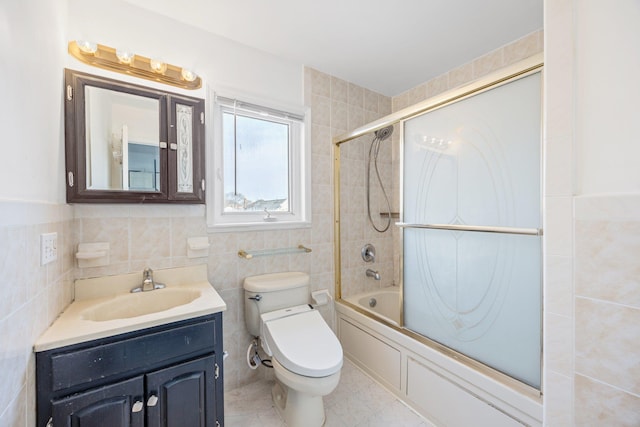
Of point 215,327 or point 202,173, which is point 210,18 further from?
point 215,327

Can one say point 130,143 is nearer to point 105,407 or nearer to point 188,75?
point 188,75

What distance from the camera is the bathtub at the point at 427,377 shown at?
3.82 feet

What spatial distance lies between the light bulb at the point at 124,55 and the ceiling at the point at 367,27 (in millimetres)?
340

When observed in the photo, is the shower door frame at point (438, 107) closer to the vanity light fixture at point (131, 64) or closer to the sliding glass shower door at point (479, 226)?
the sliding glass shower door at point (479, 226)

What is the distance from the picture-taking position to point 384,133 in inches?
81.3

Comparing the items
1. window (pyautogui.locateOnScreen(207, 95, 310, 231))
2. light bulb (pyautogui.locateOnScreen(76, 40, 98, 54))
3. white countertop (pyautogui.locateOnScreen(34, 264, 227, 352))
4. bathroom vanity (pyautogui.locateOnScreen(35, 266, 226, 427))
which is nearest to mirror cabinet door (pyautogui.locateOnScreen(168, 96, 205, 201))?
window (pyautogui.locateOnScreen(207, 95, 310, 231))

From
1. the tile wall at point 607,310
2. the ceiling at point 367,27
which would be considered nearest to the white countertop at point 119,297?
the tile wall at point 607,310

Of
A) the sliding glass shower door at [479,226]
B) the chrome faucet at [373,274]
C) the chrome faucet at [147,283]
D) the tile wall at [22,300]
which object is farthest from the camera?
the chrome faucet at [373,274]

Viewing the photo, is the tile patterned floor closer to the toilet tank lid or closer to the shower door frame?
the shower door frame

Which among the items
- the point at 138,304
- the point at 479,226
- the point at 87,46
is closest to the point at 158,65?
the point at 87,46

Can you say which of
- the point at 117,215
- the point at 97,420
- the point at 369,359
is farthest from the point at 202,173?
the point at 369,359

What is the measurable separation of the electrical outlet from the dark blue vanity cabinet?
326 millimetres

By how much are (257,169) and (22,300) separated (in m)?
1.39

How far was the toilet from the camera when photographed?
1278mm
